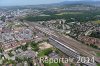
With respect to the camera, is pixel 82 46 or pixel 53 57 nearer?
pixel 53 57

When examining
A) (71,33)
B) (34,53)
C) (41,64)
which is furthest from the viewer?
(71,33)

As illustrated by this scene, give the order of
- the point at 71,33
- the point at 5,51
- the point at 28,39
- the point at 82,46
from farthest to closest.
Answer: the point at 71,33 → the point at 28,39 → the point at 82,46 → the point at 5,51

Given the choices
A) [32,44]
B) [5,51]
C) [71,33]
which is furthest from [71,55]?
[71,33]

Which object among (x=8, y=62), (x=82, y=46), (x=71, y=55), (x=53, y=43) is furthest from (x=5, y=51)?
(x=82, y=46)

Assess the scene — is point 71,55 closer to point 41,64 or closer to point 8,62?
point 41,64

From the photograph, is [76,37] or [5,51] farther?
[76,37]

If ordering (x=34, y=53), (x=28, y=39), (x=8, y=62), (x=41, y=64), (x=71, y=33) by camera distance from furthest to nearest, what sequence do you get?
(x=71, y=33)
(x=28, y=39)
(x=34, y=53)
(x=8, y=62)
(x=41, y=64)

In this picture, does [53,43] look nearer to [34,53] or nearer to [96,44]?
[34,53]

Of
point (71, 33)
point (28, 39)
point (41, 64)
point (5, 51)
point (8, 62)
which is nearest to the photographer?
point (41, 64)
